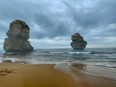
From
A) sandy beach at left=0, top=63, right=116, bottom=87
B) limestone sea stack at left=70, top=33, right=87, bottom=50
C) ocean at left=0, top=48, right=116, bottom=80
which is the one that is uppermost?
limestone sea stack at left=70, top=33, right=87, bottom=50

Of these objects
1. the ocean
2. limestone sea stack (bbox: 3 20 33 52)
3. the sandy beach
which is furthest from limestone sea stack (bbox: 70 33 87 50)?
the sandy beach

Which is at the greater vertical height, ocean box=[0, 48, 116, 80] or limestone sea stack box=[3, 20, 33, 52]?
limestone sea stack box=[3, 20, 33, 52]

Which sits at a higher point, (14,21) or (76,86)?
(14,21)

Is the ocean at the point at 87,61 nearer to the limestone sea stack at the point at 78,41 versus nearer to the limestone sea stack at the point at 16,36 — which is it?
the limestone sea stack at the point at 16,36

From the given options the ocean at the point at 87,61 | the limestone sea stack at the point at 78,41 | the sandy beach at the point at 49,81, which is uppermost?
the limestone sea stack at the point at 78,41

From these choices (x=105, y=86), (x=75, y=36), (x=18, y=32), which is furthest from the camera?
(x=75, y=36)

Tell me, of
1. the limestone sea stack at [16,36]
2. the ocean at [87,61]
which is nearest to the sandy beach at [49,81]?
the ocean at [87,61]

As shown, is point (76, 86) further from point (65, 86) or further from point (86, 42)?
point (86, 42)

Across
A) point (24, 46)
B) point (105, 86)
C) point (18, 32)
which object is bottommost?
point (105, 86)

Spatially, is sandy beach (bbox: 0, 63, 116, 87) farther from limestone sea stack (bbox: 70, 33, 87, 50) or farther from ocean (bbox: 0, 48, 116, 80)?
limestone sea stack (bbox: 70, 33, 87, 50)

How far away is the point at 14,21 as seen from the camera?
254 feet

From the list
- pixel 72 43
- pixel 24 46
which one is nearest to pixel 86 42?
pixel 72 43

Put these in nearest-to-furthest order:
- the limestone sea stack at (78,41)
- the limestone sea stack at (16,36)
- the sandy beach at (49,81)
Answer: the sandy beach at (49,81), the limestone sea stack at (16,36), the limestone sea stack at (78,41)

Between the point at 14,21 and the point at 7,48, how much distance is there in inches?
425
